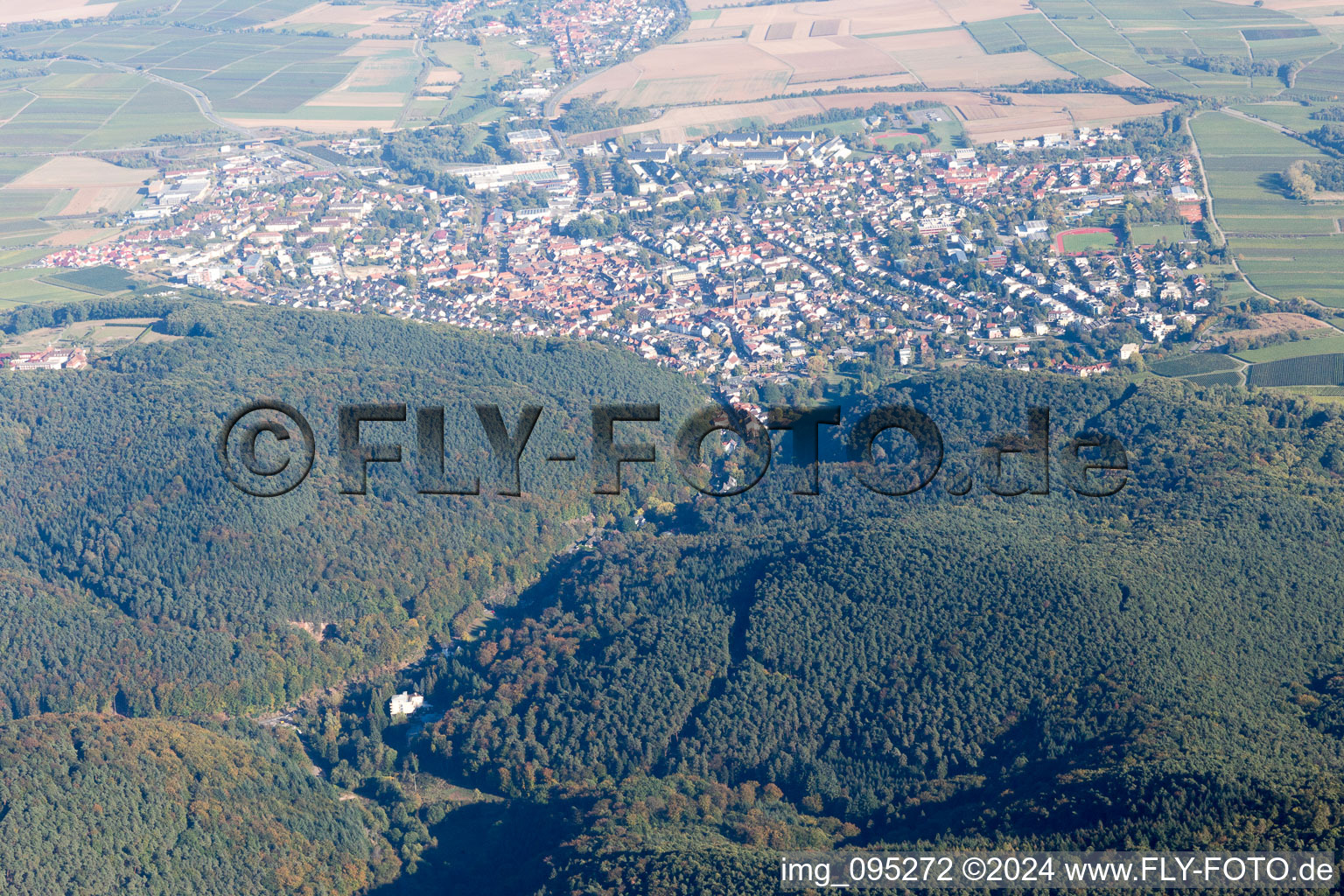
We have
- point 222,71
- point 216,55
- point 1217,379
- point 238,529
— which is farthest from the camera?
point 216,55

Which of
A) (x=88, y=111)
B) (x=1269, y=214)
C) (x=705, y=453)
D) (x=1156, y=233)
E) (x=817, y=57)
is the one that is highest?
(x=817, y=57)

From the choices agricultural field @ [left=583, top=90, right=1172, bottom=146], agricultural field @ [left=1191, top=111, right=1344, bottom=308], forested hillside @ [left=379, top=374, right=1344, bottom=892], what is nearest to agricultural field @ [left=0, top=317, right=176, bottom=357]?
forested hillside @ [left=379, top=374, right=1344, bottom=892]

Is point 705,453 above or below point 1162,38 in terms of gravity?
below

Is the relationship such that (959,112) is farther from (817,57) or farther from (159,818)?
(159,818)

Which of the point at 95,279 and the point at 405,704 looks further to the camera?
the point at 95,279

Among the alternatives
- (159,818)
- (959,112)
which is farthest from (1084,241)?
(159,818)

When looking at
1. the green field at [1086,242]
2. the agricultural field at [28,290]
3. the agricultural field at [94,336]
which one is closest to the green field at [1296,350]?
the green field at [1086,242]

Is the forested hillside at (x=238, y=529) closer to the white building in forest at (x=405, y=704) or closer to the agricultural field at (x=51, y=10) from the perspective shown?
the white building in forest at (x=405, y=704)

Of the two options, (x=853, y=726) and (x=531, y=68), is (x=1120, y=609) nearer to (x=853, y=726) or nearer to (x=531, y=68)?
(x=853, y=726)
